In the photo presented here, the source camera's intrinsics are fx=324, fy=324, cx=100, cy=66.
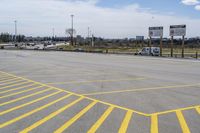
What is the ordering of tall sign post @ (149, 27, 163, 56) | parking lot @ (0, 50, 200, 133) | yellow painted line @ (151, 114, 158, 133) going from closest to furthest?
yellow painted line @ (151, 114, 158, 133) → parking lot @ (0, 50, 200, 133) → tall sign post @ (149, 27, 163, 56)

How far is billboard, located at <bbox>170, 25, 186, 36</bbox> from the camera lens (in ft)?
152

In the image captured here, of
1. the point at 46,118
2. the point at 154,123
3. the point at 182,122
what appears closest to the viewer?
the point at 154,123

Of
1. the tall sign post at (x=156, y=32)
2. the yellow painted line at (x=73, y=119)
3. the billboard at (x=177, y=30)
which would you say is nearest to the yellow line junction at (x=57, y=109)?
the yellow painted line at (x=73, y=119)

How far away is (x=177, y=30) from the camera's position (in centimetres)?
4691

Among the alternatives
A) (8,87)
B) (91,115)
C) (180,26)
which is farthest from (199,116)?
(180,26)

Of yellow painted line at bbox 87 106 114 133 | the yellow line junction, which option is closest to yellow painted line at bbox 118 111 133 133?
the yellow line junction

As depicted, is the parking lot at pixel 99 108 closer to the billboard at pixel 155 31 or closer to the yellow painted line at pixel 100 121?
the yellow painted line at pixel 100 121

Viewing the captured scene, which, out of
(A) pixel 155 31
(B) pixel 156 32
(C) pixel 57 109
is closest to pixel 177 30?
(B) pixel 156 32

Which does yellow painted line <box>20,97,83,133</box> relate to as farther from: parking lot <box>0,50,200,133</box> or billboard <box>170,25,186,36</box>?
billboard <box>170,25,186,36</box>

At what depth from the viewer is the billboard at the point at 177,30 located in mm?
46281

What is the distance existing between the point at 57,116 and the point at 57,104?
1675 mm

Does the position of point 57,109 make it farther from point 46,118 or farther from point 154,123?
point 154,123

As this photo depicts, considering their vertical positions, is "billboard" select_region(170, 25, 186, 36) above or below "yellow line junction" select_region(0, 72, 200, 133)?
above

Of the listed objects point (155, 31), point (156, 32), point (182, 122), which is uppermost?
point (155, 31)
